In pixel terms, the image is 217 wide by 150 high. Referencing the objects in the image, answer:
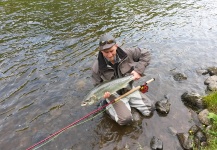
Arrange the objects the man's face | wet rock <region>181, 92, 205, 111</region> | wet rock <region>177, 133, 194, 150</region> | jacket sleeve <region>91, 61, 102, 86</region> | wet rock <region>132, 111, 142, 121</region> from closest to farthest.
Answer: wet rock <region>177, 133, 194, 150</region> → the man's face → jacket sleeve <region>91, 61, 102, 86</region> → wet rock <region>132, 111, 142, 121</region> → wet rock <region>181, 92, 205, 111</region>

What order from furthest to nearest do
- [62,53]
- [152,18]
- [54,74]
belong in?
1. [152,18]
2. [62,53]
3. [54,74]

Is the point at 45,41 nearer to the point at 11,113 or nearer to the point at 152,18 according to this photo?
the point at 11,113

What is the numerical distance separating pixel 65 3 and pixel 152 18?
8.58m

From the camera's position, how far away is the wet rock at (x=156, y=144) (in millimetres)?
7304

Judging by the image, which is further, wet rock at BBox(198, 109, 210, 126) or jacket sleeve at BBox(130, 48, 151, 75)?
jacket sleeve at BBox(130, 48, 151, 75)

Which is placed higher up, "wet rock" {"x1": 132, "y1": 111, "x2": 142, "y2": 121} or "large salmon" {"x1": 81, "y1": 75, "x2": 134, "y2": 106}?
"large salmon" {"x1": 81, "y1": 75, "x2": 134, "y2": 106}

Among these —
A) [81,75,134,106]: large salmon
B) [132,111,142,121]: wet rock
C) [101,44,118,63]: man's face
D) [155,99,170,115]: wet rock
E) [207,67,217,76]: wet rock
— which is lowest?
[207,67,217,76]: wet rock

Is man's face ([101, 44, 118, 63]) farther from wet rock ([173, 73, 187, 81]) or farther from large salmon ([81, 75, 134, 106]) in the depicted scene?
wet rock ([173, 73, 187, 81])

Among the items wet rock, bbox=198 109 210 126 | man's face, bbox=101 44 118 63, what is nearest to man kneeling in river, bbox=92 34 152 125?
man's face, bbox=101 44 118 63

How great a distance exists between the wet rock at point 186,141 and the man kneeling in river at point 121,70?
4.93ft

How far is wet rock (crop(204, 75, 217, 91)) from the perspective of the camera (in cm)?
972

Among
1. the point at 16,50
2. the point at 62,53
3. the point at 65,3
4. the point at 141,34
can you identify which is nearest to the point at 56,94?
the point at 62,53

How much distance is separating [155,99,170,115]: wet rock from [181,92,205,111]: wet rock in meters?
0.75

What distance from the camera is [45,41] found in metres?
14.8
